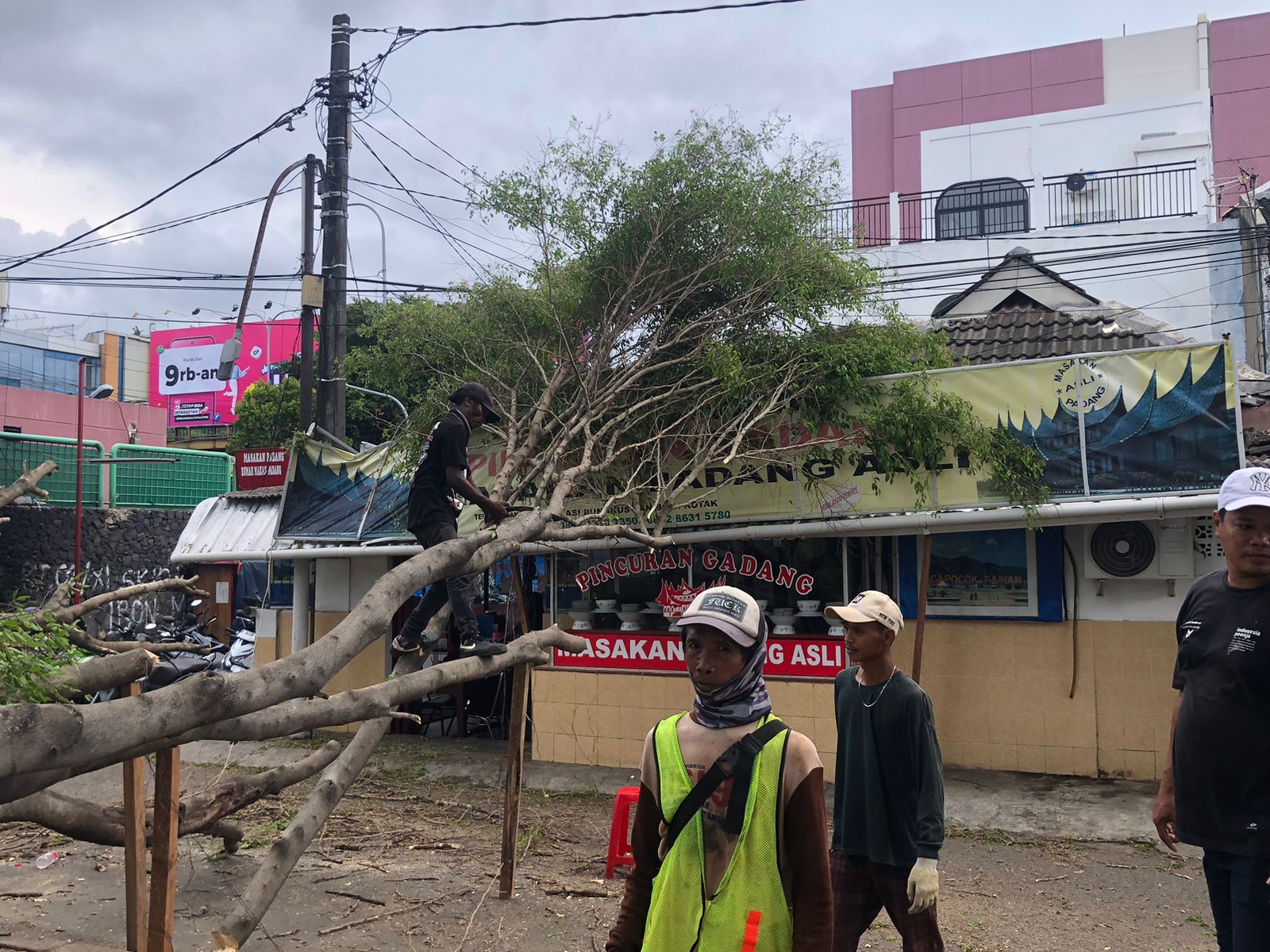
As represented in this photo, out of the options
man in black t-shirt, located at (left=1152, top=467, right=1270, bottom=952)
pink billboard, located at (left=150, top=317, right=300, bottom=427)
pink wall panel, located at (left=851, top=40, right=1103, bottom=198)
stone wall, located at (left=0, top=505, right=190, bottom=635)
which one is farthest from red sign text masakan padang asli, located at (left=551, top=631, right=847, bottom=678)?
pink billboard, located at (left=150, top=317, right=300, bottom=427)

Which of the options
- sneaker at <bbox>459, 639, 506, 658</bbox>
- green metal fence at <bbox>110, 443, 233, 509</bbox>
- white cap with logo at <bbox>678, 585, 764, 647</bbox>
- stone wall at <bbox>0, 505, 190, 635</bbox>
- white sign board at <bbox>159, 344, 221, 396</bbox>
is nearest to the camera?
white cap with logo at <bbox>678, 585, 764, 647</bbox>

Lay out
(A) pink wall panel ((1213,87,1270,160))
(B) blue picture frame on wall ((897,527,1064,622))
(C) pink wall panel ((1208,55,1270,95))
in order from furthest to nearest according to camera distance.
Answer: (A) pink wall panel ((1213,87,1270,160))
(C) pink wall panel ((1208,55,1270,95))
(B) blue picture frame on wall ((897,527,1064,622))

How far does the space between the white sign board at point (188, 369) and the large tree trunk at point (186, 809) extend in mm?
45231

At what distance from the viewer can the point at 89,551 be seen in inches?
831

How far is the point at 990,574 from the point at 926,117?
29.5 m

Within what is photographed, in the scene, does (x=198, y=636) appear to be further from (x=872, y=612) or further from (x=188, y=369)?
(x=188, y=369)

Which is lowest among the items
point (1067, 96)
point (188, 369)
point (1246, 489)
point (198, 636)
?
point (198, 636)

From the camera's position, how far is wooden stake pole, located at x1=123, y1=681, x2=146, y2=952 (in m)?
4.71

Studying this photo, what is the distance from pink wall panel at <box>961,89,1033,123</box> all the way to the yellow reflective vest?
35.3 meters

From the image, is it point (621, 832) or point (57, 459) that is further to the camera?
point (57, 459)

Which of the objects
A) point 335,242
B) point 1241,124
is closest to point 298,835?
point 335,242

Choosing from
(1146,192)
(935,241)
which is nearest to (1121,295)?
(1146,192)

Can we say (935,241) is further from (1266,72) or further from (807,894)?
(807,894)

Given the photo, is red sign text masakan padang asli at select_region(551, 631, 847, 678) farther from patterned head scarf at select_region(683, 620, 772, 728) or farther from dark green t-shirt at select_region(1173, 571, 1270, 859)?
patterned head scarf at select_region(683, 620, 772, 728)
